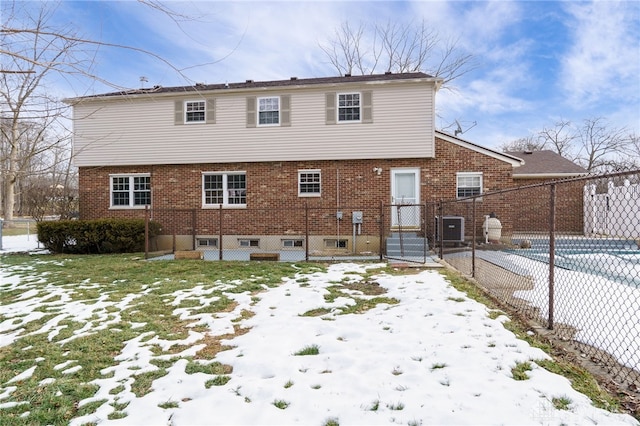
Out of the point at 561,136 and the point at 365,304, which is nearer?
the point at 365,304

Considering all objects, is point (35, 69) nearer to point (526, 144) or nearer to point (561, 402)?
point (561, 402)

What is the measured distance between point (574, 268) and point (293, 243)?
8.22 meters

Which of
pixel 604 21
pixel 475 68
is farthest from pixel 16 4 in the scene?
pixel 475 68

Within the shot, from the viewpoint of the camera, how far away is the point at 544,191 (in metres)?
14.3

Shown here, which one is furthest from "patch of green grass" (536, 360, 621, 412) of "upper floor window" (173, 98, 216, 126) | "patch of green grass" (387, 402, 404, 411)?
"upper floor window" (173, 98, 216, 126)

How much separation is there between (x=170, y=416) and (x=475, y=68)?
24311mm

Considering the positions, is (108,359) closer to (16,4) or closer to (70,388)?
(70,388)

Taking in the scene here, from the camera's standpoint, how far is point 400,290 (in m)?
6.17

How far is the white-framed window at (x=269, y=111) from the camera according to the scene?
1266 centimetres

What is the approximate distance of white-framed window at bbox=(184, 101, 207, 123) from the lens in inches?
513

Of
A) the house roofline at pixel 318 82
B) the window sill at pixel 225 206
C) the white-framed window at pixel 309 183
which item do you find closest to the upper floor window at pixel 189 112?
the house roofline at pixel 318 82

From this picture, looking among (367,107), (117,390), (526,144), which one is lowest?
(117,390)

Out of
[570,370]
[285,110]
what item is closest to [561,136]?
[285,110]

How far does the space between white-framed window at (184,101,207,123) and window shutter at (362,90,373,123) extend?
586 cm
